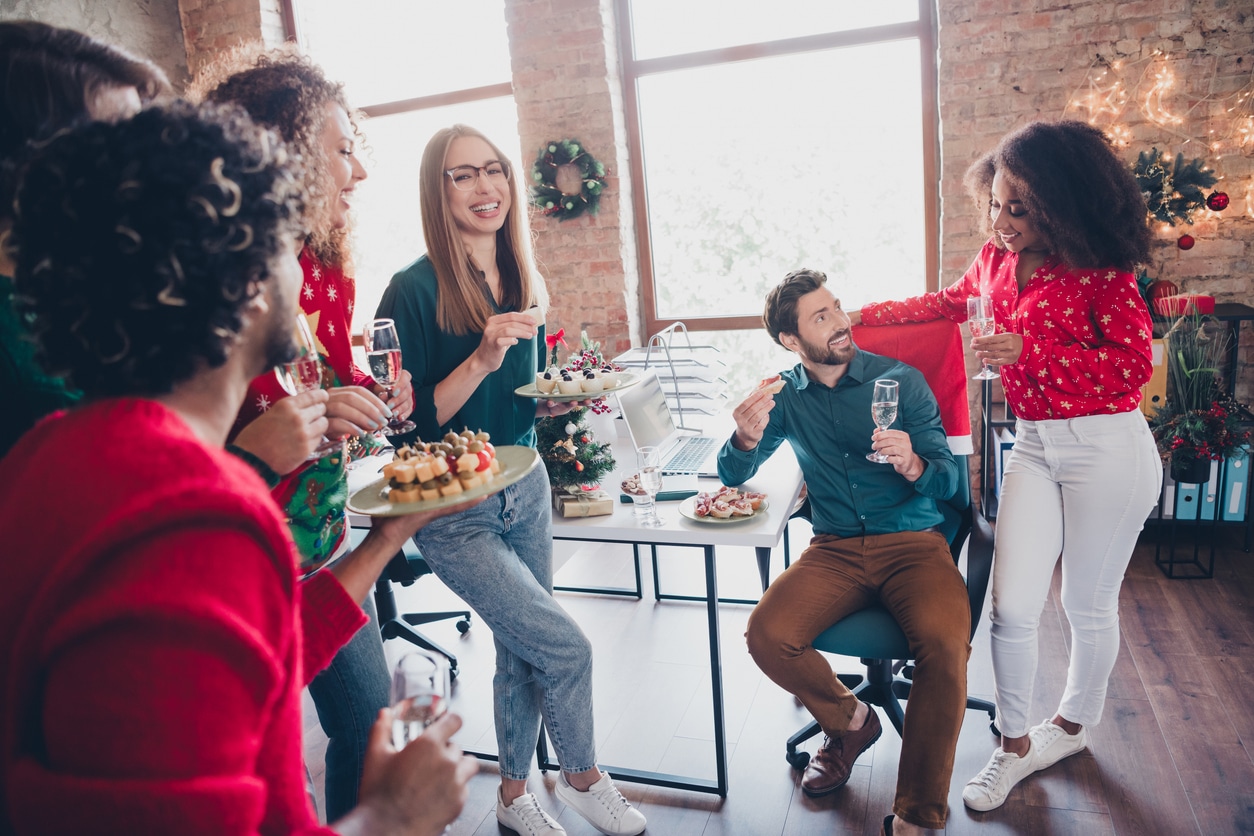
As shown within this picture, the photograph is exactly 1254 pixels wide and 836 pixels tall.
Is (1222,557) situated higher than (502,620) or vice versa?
(502,620)

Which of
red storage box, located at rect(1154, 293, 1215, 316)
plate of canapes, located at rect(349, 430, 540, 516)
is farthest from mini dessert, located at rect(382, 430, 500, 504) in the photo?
red storage box, located at rect(1154, 293, 1215, 316)

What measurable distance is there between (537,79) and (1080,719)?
3.98m

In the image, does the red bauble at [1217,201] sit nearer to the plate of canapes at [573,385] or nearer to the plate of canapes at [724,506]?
the plate of canapes at [724,506]

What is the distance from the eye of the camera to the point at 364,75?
5.21 metres

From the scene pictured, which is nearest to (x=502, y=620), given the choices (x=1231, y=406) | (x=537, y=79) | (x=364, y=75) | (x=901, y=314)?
(x=901, y=314)

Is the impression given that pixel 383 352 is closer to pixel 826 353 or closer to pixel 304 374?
pixel 304 374

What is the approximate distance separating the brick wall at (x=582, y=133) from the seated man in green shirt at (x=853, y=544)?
236cm

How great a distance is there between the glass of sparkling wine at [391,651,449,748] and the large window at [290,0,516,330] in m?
4.27

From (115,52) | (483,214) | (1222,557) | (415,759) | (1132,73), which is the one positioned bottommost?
(1222,557)

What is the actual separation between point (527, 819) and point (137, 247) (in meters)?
1.87

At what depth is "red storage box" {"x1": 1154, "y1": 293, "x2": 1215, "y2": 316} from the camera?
3357 millimetres

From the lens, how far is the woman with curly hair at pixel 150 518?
588mm

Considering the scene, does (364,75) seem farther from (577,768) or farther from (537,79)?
(577,768)

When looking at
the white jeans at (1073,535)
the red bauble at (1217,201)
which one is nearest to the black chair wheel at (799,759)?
the white jeans at (1073,535)
